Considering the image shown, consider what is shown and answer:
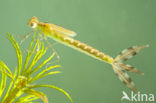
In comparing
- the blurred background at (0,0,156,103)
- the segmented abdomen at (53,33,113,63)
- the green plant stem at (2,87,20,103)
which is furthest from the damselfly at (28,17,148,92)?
the blurred background at (0,0,156,103)

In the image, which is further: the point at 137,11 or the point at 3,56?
the point at 137,11

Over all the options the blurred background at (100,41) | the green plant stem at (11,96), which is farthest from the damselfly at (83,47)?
the blurred background at (100,41)

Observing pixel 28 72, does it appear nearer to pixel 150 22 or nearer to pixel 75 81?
pixel 75 81

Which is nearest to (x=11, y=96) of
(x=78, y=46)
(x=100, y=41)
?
(x=78, y=46)

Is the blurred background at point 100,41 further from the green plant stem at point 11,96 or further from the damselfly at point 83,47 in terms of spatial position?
the damselfly at point 83,47

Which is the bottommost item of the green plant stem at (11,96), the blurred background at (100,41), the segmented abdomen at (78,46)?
the green plant stem at (11,96)

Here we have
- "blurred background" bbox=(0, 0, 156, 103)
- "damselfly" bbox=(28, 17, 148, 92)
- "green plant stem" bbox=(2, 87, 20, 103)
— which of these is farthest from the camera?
"blurred background" bbox=(0, 0, 156, 103)

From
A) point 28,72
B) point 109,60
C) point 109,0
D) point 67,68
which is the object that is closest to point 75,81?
point 67,68

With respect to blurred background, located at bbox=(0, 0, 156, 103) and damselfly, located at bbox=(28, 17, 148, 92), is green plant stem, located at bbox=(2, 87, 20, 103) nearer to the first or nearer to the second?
damselfly, located at bbox=(28, 17, 148, 92)
